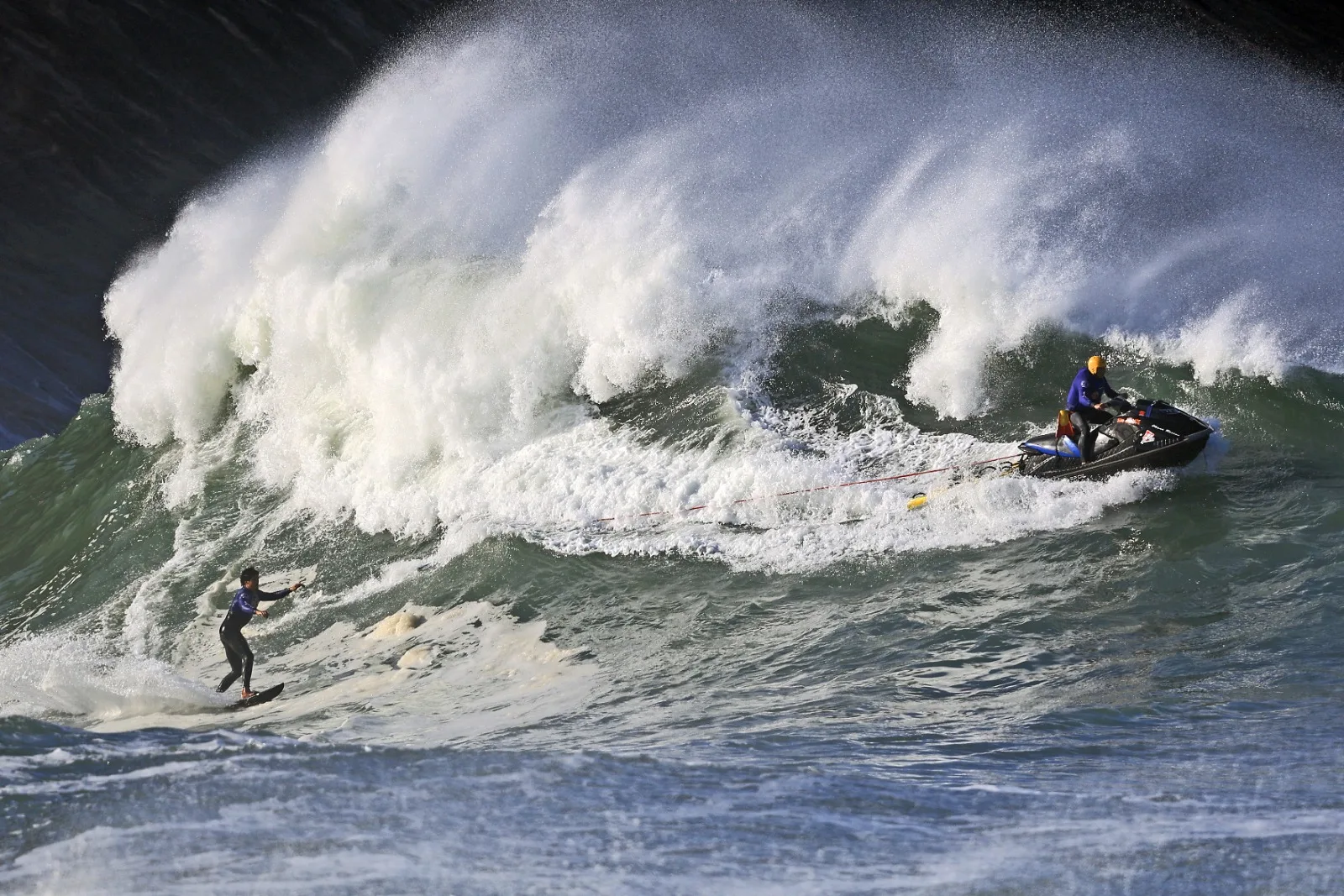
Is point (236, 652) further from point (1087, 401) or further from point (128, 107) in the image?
point (128, 107)

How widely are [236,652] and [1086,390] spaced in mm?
7396

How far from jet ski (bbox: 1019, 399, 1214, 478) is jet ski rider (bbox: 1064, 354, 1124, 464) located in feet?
0.14

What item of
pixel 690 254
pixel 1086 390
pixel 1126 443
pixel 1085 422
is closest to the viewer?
pixel 1126 443

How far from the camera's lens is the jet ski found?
9.26m

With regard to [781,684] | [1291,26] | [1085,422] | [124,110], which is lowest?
[781,684]

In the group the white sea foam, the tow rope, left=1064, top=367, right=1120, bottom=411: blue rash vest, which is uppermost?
the white sea foam

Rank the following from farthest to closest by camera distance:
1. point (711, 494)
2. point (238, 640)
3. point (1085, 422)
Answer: point (711, 494), point (238, 640), point (1085, 422)

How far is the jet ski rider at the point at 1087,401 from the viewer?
9570mm

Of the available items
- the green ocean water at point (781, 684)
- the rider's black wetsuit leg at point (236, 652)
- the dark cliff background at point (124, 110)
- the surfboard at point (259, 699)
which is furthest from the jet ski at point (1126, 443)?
the dark cliff background at point (124, 110)

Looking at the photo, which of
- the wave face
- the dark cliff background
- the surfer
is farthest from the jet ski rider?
the dark cliff background

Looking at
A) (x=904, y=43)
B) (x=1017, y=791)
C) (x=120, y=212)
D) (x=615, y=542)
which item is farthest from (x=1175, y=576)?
(x=120, y=212)

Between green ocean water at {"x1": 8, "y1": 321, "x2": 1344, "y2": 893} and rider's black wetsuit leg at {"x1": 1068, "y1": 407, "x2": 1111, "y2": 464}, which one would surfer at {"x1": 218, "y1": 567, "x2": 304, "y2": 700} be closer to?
green ocean water at {"x1": 8, "y1": 321, "x2": 1344, "y2": 893}

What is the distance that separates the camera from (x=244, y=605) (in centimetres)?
1054

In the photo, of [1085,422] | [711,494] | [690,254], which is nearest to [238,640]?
[711,494]
